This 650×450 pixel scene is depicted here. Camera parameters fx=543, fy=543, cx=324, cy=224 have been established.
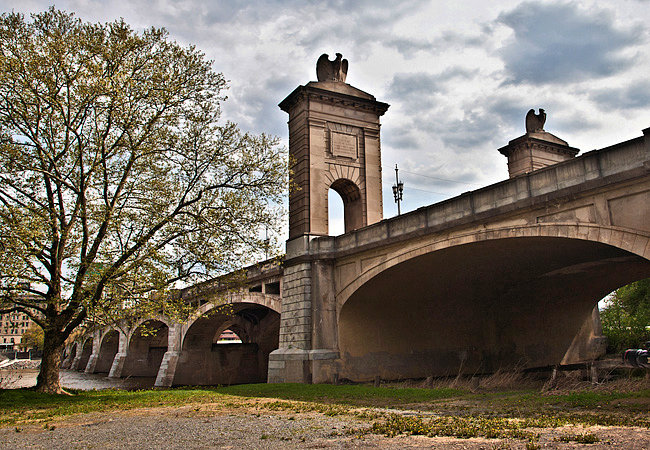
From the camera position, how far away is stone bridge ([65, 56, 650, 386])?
14336mm

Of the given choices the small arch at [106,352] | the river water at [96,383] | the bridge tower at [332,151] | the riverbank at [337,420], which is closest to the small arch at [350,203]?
the bridge tower at [332,151]

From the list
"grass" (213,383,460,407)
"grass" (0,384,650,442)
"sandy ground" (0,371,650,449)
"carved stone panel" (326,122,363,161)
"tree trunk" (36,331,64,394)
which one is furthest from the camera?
"carved stone panel" (326,122,363,161)

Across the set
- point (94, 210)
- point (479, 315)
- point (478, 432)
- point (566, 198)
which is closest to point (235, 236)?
point (94, 210)

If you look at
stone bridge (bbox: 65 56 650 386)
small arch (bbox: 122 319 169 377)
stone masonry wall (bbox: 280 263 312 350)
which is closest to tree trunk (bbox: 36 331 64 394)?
stone bridge (bbox: 65 56 650 386)

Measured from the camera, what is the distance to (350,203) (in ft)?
84.5

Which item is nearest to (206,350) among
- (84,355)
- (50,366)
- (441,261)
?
(50,366)

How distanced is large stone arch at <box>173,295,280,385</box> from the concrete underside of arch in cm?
1180

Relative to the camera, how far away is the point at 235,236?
1827 cm

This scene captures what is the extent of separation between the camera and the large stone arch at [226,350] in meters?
36.1

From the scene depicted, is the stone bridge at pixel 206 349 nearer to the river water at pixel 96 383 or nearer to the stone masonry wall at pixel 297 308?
the river water at pixel 96 383

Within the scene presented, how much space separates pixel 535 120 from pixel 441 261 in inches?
560

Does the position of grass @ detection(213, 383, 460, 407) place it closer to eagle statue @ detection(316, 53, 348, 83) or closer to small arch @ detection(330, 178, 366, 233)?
small arch @ detection(330, 178, 366, 233)

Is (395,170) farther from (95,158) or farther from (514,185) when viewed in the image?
(95,158)

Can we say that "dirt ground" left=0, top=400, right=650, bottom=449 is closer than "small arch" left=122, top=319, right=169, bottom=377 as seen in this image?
Yes
